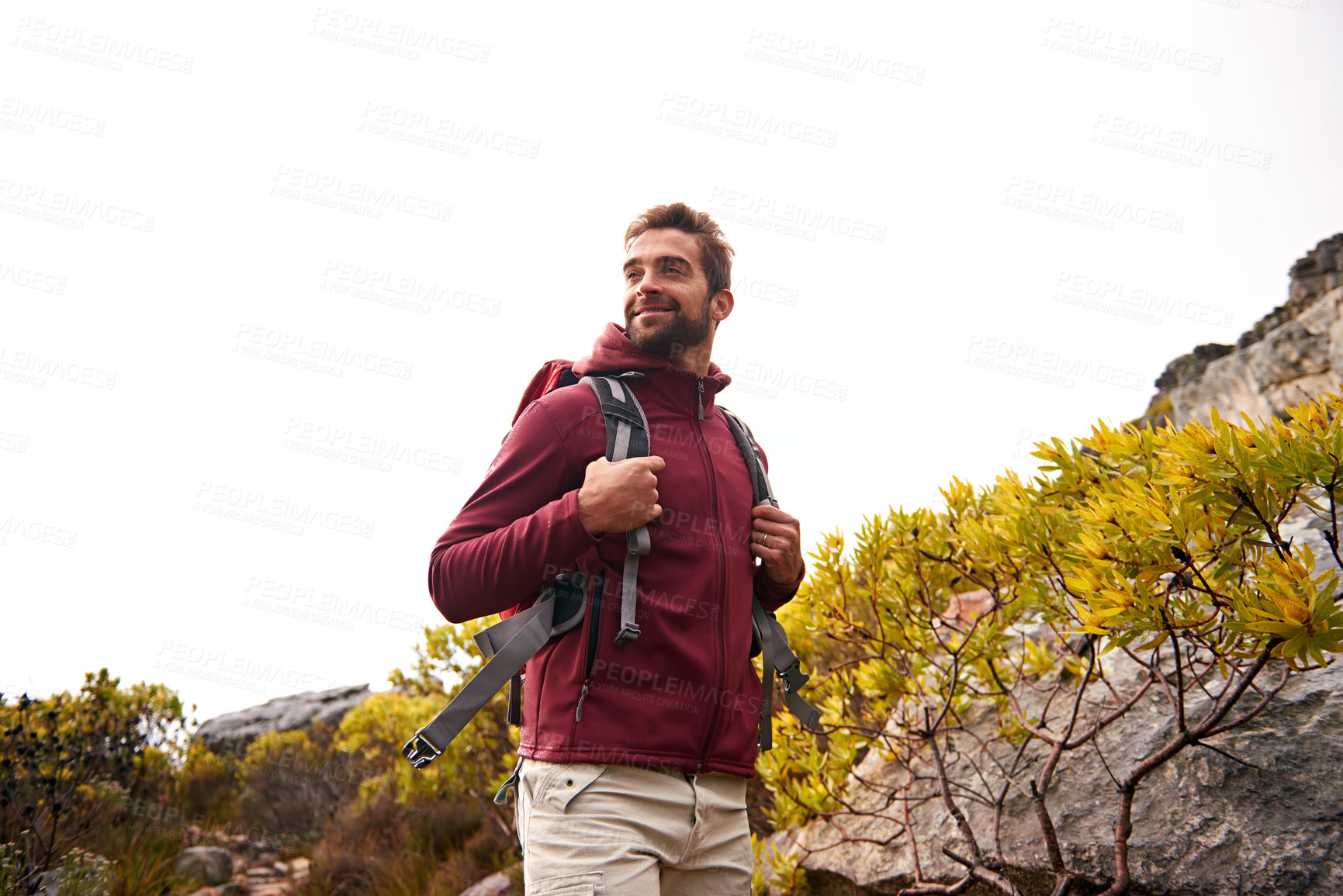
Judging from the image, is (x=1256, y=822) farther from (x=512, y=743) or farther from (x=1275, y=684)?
(x=512, y=743)

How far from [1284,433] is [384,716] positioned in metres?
8.52

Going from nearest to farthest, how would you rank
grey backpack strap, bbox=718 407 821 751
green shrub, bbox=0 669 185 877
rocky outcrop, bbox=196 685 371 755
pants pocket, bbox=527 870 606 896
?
1. pants pocket, bbox=527 870 606 896
2. grey backpack strap, bbox=718 407 821 751
3. green shrub, bbox=0 669 185 877
4. rocky outcrop, bbox=196 685 371 755

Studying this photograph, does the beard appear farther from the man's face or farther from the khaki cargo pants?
the khaki cargo pants

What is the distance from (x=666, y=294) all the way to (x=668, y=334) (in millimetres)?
146

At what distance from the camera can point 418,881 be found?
6234mm

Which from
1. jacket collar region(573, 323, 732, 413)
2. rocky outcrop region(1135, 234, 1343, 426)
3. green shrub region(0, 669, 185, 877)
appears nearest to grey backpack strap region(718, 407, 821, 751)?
jacket collar region(573, 323, 732, 413)

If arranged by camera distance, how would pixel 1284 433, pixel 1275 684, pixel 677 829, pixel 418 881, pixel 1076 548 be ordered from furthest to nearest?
1. pixel 418 881
2. pixel 1275 684
3. pixel 1076 548
4. pixel 677 829
5. pixel 1284 433

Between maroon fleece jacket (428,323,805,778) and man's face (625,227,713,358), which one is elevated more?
man's face (625,227,713,358)

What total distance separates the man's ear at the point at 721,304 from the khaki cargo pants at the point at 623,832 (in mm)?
1505

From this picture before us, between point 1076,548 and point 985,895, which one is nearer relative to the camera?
point 1076,548

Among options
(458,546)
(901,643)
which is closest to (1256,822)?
(901,643)

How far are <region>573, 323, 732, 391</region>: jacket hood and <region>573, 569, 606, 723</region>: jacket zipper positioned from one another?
0.71 m

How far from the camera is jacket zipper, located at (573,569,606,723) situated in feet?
5.49

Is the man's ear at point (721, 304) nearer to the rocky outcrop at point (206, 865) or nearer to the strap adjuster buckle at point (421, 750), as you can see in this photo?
the strap adjuster buckle at point (421, 750)
